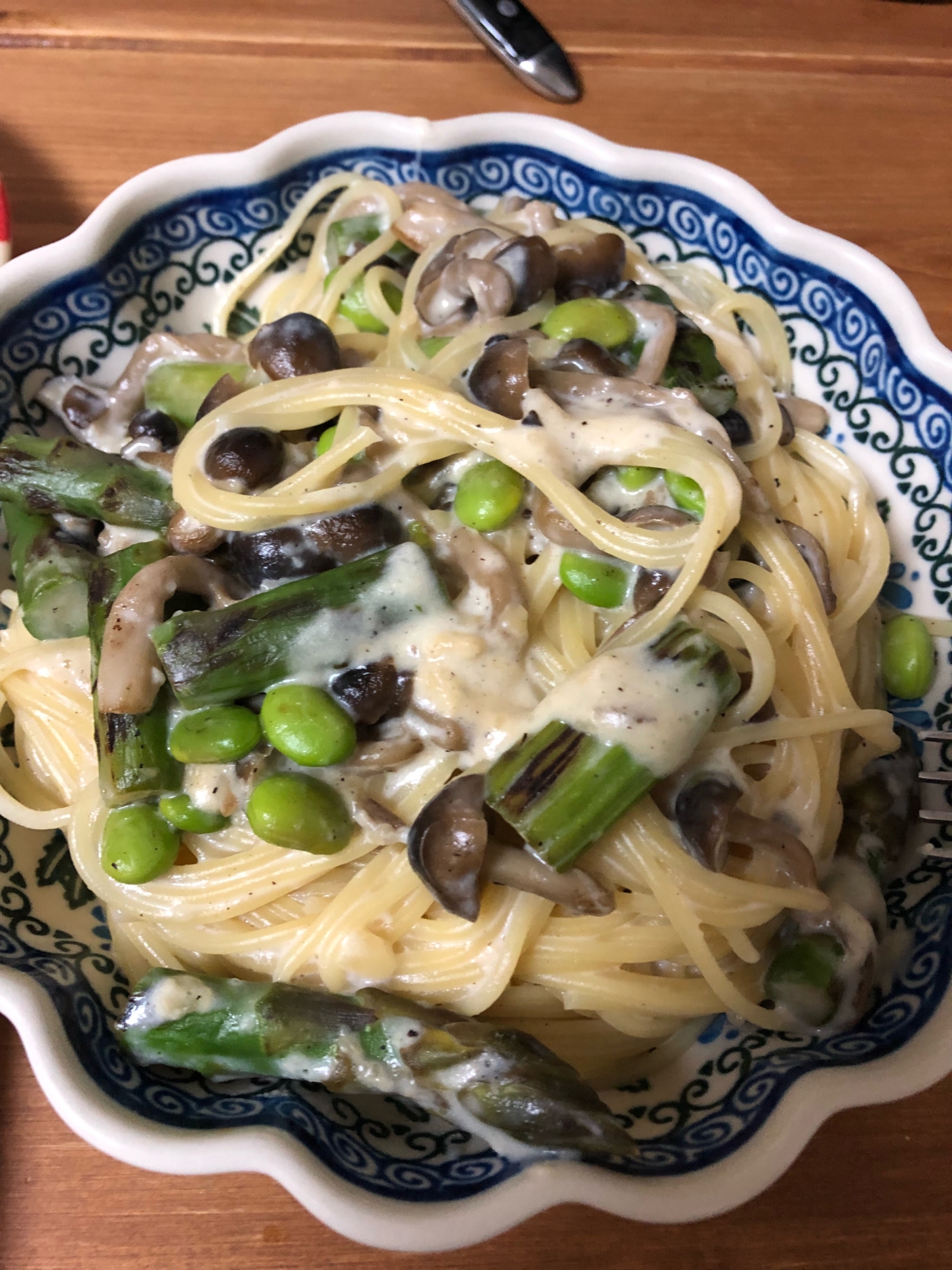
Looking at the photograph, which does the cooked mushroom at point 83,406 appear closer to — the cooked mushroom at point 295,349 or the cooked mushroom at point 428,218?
the cooked mushroom at point 295,349

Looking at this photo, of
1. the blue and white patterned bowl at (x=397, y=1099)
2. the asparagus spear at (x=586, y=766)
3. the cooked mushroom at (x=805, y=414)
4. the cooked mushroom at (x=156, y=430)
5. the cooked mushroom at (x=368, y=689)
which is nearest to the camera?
the blue and white patterned bowl at (x=397, y=1099)

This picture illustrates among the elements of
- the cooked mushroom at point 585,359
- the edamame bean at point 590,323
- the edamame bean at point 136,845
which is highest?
the edamame bean at point 590,323

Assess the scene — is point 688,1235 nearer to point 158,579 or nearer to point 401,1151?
point 401,1151

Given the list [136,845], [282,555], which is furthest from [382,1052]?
[282,555]

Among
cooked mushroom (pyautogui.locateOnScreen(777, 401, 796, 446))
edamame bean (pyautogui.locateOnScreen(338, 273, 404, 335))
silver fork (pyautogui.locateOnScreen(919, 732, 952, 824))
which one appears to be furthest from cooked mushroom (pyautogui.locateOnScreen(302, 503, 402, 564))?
silver fork (pyautogui.locateOnScreen(919, 732, 952, 824))

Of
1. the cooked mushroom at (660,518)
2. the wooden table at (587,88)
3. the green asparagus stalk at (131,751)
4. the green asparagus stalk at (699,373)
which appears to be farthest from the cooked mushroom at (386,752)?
the wooden table at (587,88)

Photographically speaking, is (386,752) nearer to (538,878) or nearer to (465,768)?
(465,768)
